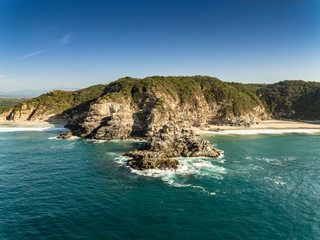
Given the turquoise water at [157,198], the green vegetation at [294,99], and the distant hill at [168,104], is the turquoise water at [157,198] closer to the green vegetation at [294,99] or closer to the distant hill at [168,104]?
the distant hill at [168,104]

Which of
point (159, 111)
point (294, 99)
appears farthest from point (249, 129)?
point (294, 99)

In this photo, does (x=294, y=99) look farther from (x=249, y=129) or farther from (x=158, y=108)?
(x=158, y=108)

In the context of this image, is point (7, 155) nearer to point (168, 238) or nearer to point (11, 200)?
point (11, 200)

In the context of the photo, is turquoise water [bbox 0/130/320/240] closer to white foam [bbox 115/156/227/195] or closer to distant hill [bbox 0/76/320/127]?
white foam [bbox 115/156/227/195]

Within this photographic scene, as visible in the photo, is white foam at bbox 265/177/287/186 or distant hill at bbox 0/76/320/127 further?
distant hill at bbox 0/76/320/127

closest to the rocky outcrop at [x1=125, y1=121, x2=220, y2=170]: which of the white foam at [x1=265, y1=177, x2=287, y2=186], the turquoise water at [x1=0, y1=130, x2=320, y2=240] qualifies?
the turquoise water at [x1=0, y1=130, x2=320, y2=240]

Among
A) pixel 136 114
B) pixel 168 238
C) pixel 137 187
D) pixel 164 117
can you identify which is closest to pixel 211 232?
pixel 168 238
